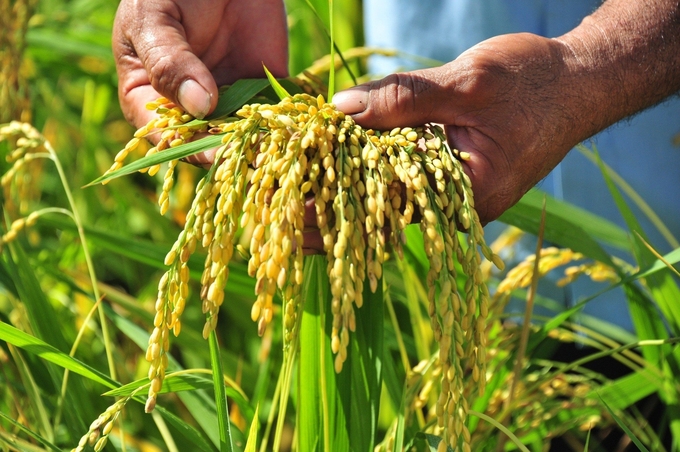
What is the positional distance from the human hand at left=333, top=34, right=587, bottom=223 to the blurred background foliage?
236mm

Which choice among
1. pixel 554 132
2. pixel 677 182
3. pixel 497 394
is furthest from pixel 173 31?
pixel 677 182

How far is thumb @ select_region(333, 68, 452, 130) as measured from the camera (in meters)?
0.99

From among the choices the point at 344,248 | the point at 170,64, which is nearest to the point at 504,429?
the point at 344,248

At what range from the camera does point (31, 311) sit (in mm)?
1181

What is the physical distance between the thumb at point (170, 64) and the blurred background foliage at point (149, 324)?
0.27m

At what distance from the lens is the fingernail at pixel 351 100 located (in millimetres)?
987

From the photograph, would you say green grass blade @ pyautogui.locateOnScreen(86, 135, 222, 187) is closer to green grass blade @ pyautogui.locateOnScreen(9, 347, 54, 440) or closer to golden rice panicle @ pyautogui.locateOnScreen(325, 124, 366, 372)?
golden rice panicle @ pyautogui.locateOnScreen(325, 124, 366, 372)

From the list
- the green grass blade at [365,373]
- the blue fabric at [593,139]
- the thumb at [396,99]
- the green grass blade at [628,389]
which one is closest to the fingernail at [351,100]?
the thumb at [396,99]

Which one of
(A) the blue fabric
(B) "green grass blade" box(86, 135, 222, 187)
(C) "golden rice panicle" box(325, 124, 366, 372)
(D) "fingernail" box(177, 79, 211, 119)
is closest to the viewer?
(C) "golden rice panicle" box(325, 124, 366, 372)

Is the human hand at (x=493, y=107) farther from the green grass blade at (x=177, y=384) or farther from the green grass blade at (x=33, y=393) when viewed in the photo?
the green grass blade at (x=33, y=393)

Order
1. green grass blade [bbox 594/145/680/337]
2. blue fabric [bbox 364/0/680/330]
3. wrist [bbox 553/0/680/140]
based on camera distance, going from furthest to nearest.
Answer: blue fabric [bbox 364/0/680/330] < green grass blade [bbox 594/145/680/337] < wrist [bbox 553/0/680/140]

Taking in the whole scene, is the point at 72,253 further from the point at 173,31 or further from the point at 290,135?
the point at 290,135

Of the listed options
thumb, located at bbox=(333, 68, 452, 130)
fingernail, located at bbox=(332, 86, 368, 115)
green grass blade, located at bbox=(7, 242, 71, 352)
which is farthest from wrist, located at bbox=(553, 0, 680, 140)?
green grass blade, located at bbox=(7, 242, 71, 352)

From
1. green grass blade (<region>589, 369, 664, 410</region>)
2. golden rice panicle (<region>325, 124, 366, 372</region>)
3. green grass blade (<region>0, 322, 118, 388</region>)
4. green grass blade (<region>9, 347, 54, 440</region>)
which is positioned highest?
golden rice panicle (<region>325, 124, 366, 372</region>)
